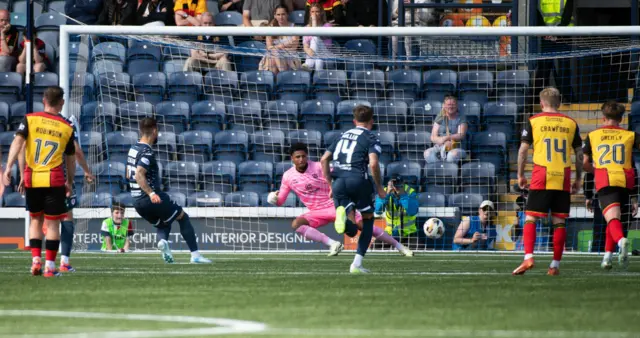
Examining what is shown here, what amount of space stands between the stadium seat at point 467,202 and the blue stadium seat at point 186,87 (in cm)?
458

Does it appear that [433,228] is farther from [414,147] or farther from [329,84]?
[329,84]

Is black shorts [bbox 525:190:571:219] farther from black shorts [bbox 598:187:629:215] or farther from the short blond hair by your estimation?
black shorts [bbox 598:187:629:215]

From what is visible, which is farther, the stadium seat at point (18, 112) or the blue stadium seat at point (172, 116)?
the stadium seat at point (18, 112)

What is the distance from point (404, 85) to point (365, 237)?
28.8 feet

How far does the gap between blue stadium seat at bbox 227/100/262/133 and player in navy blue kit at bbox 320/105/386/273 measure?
774cm

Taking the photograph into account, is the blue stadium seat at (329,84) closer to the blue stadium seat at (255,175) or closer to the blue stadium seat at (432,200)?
the blue stadium seat at (255,175)

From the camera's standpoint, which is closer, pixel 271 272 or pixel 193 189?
pixel 271 272

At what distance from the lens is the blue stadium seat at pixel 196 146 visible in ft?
64.2

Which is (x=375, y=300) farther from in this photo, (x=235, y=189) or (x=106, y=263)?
(x=235, y=189)

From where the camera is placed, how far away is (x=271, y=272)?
1163 cm

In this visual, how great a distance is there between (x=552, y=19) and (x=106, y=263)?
10.5m

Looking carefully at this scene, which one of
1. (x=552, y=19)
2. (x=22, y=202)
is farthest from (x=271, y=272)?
(x=552, y=19)

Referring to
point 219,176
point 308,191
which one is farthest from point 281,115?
point 308,191

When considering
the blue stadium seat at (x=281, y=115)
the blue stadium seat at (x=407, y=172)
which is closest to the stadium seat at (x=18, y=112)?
the blue stadium seat at (x=281, y=115)
